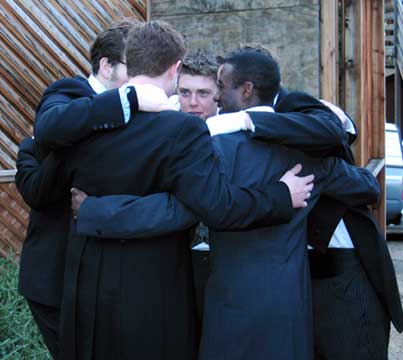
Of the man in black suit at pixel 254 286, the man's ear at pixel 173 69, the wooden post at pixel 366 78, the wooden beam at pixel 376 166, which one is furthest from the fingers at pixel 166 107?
the wooden beam at pixel 376 166

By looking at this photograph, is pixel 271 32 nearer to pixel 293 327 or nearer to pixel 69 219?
pixel 69 219

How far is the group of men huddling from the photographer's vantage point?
219cm

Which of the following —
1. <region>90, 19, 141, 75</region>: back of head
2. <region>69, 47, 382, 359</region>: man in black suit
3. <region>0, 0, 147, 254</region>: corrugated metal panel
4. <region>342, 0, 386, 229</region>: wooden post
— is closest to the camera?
<region>69, 47, 382, 359</region>: man in black suit

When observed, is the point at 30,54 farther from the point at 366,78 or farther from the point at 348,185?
the point at 348,185

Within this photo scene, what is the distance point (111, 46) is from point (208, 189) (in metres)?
0.90

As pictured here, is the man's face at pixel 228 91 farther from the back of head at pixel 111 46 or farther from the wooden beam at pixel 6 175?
the wooden beam at pixel 6 175

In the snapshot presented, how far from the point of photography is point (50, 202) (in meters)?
2.52

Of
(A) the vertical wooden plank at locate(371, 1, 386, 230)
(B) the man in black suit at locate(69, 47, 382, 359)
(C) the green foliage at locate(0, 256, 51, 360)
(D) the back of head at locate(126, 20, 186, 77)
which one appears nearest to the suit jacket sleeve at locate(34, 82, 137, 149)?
(D) the back of head at locate(126, 20, 186, 77)

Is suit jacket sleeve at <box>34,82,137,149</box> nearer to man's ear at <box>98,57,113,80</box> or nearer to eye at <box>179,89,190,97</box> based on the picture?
Answer: man's ear at <box>98,57,113,80</box>

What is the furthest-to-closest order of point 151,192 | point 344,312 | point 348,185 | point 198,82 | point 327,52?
point 327,52 < point 198,82 < point 344,312 < point 348,185 < point 151,192

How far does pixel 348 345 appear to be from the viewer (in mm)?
2668

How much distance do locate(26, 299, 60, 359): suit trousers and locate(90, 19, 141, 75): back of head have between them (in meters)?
0.97

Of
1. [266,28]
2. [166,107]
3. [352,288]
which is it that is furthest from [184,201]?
[266,28]

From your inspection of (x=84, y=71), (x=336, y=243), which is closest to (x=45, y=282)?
(x=336, y=243)
